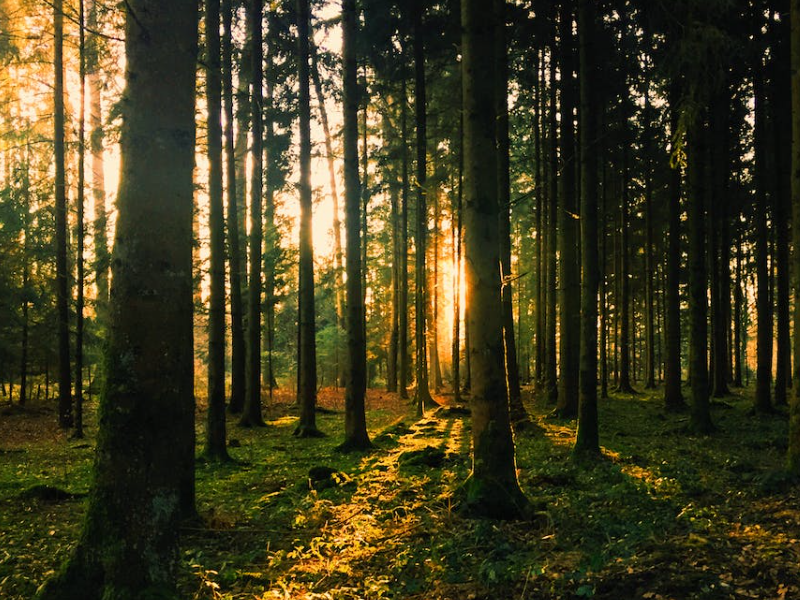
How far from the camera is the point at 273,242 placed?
2873cm

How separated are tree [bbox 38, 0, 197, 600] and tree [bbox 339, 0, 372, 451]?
339 inches

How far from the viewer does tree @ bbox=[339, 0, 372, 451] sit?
12250 millimetres

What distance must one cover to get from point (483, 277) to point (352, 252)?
628 cm

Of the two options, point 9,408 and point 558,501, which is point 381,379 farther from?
point 558,501

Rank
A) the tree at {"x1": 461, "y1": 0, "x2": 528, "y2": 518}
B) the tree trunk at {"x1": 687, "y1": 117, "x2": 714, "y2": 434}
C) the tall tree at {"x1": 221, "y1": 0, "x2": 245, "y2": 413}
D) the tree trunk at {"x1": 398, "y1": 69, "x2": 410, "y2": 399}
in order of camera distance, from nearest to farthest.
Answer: the tree at {"x1": 461, "y1": 0, "x2": 528, "y2": 518} < the tree trunk at {"x1": 687, "y1": 117, "x2": 714, "y2": 434} < the tall tree at {"x1": 221, "y1": 0, "x2": 245, "y2": 413} < the tree trunk at {"x1": 398, "y1": 69, "x2": 410, "y2": 399}

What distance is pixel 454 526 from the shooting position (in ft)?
19.8

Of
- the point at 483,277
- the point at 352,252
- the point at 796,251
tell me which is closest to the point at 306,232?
the point at 352,252

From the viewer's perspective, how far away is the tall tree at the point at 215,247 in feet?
33.5

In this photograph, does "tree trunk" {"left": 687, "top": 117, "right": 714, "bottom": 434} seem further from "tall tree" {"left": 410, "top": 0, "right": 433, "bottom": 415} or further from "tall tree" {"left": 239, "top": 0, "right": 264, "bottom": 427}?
"tall tree" {"left": 239, "top": 0, "right": 264, "bottom": 427}

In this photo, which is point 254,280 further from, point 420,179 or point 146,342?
point 146,342

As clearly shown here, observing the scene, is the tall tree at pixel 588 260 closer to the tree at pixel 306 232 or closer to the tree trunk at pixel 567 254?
the tree trunk at pixel 567 254

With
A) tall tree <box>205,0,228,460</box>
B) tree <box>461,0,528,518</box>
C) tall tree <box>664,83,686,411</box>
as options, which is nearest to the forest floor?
tree <box>461,0,528,518</box>

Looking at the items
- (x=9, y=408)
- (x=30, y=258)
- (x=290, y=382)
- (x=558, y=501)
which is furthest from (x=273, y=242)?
(x=558, y=501)

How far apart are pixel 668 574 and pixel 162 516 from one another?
3818 mm
